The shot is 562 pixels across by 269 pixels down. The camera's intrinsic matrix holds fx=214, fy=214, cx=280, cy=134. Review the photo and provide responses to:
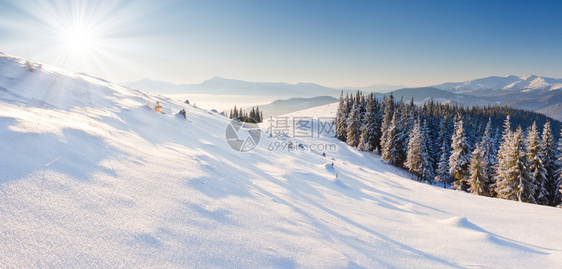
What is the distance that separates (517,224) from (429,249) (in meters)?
5.28

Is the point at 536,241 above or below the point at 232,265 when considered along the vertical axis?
below

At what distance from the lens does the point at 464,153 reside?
2731 centimetres

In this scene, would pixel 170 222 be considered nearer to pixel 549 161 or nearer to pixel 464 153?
pixel 464 153

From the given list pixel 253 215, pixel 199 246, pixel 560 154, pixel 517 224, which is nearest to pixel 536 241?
pixel 517 224

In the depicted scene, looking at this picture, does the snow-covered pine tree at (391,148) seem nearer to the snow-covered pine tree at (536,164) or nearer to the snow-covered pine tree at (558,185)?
the snow-covered pine tree at (536,164)

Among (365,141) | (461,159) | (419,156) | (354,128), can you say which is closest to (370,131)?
(365,141)

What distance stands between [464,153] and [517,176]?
6.75 metres

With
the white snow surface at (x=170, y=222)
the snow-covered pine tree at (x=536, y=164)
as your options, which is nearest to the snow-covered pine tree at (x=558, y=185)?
the snow-covered pine tree at (x=536, y=164)

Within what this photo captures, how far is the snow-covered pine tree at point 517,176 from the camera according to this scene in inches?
805

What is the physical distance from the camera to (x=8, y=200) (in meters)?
2.24

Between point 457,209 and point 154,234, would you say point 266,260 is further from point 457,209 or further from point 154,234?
point 457,209

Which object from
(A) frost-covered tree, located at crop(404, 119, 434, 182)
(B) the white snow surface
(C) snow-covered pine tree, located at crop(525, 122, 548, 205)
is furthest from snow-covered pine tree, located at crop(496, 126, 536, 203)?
(B) the white snow surface

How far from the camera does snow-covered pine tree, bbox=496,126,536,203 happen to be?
20453 millimetres

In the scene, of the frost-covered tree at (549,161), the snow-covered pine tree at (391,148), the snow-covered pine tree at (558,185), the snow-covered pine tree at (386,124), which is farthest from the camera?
the snow-covered pine tree at (386,124)
